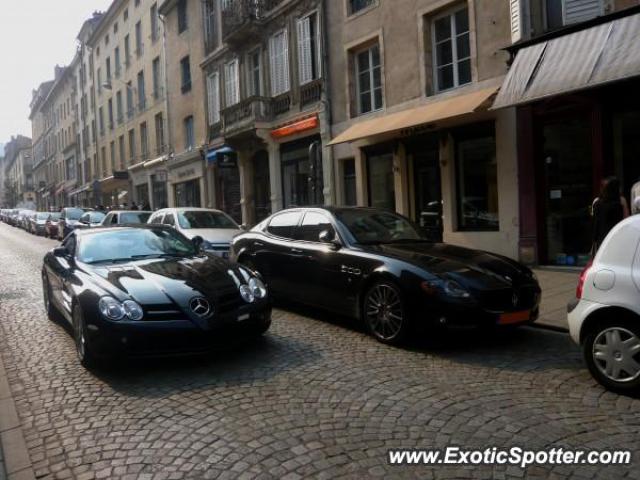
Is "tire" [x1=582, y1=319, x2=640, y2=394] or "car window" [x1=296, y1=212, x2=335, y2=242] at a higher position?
"car window" [x1=296, y1=212, x2=335, y2=242]

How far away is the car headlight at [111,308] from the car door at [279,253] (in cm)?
281

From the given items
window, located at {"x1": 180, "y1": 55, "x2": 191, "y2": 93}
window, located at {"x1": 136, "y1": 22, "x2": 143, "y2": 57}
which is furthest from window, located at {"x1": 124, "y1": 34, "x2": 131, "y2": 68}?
window, located at {"x1": 180, "y1": 55, "x2": 191, "y2": 93}

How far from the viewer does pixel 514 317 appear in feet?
18.4

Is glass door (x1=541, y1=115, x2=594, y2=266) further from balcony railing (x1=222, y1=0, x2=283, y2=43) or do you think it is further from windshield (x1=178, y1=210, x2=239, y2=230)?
balcony railing (x1=222, y1=0, x2=283, y2=43)

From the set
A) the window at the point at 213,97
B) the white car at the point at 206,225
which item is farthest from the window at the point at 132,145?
the white car at the point at 206,225

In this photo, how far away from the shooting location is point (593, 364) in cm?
444

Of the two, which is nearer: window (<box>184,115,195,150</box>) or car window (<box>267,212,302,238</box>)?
car window (<box>267,212,302,238</box>)

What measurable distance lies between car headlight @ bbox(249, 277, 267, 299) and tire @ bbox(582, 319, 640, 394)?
120 inches

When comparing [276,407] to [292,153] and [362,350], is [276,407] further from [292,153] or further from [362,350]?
[292,153]

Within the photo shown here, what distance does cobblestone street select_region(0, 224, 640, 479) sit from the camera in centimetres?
329

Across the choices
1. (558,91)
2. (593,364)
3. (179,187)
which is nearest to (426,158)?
(558,91)

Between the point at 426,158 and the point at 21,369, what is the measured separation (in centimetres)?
1053

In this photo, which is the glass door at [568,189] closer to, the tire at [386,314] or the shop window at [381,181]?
the shop window at [381,181]

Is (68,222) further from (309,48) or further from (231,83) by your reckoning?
(309,48)
